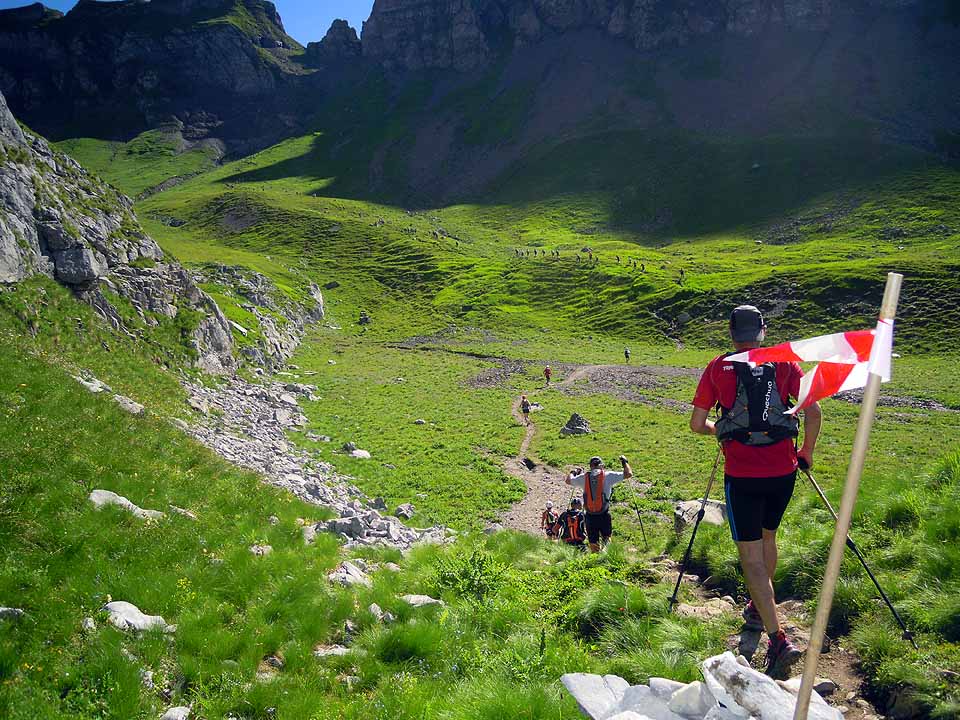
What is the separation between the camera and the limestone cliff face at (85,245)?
71.9ft

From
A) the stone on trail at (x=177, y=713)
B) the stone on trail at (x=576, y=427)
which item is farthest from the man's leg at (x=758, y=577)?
the stone on trail at (x=576, y=427)

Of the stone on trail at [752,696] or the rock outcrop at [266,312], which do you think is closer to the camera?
the stone on trail at [752,696]

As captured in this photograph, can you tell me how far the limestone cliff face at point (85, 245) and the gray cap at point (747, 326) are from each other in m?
24.3

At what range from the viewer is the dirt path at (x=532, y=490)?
18.1 metres

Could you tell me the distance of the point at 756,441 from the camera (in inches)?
232

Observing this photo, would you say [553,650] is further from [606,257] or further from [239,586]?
[606,257]

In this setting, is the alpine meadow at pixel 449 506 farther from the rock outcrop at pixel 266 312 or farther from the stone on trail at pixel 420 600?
the rock outcrop at pixel 266 312

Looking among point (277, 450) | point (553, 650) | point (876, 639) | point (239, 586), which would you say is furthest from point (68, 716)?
point (277, 450)

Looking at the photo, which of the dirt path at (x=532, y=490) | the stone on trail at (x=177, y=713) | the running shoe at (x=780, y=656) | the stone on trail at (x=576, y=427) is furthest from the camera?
the stone on trail at (x=576, y=427)

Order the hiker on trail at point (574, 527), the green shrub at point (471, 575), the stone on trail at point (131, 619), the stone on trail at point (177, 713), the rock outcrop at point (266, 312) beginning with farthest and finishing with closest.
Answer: the rock outcrop at point (266, 312) → the hiker on trail at point (574, 527) → the green shrub at point (471, 575) → the stone on trail at point (131, 619) → the stone on trail at point (177, 713)

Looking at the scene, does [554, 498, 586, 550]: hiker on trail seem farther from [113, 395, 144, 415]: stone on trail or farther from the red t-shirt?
[113, 395, 144, 415]: stone on trail

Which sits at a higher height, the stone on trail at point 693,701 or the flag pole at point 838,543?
the flag pole at point 838,543

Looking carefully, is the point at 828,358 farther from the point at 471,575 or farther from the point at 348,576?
the point at 348,576

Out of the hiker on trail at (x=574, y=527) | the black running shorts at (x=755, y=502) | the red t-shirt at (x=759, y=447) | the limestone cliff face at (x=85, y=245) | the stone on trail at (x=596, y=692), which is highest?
the limestone cliff face at (x=85, y=245)
